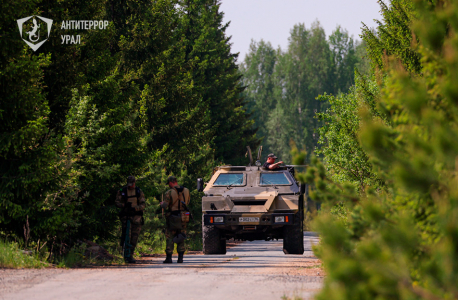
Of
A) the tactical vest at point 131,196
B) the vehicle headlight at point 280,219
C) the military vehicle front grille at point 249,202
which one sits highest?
the tactical vest at point 131,196

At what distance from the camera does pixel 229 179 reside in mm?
15250

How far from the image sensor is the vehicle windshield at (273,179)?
586 inches

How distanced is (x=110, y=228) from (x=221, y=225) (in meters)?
2.57

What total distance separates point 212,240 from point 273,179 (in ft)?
7.10

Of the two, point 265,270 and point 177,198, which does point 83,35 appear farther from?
point 265,270

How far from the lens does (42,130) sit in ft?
34.5

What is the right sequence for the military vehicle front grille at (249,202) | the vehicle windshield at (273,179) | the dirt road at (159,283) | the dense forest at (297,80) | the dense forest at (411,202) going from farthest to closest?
the dense forest at (297,80) < the vehicle windshield at (273,179) < the military vehicle front grille at (249,202) < the dirt road at (159,283) < the dense forest at (411,202)

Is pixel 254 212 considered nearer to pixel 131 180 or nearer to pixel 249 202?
pixel 249 202

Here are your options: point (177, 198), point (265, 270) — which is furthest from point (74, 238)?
point (265, 270)

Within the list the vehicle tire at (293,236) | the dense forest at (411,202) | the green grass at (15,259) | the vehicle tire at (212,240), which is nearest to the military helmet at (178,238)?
the vehicle tire at (212,240)

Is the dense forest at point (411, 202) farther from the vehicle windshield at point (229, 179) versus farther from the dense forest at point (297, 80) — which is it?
the dense forest at point (297, 80)

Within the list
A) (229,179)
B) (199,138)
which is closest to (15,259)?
(229,179)

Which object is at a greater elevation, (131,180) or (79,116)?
(79,116)

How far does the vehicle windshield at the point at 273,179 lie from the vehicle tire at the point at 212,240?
1695 mm
